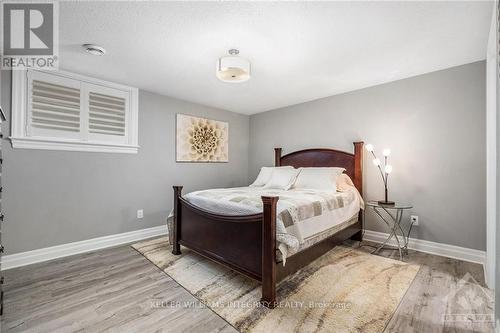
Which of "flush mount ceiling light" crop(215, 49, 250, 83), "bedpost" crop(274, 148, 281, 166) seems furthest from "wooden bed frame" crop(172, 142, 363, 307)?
"bedpost" crop(274, 148, 281, 166)

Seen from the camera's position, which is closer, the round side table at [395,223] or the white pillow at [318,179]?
the round side table at [395,223]

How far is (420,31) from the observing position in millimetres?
1932

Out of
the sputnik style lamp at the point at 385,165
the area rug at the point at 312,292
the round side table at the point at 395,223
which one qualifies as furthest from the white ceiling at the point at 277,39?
the area rug at the point at 312,292

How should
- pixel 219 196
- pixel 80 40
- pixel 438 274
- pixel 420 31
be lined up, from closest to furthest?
1. pixel 420 31
2. pixel 80 40
3. pixel 438 274
4. pixel 219 196

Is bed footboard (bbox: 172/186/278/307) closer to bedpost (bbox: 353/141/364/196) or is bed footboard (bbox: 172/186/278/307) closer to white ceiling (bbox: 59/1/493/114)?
white ceiling (bbox: 59/1/493/114)

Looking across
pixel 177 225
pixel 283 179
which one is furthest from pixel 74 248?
pixel 283 179

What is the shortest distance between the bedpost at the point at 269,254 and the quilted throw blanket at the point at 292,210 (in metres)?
0.07

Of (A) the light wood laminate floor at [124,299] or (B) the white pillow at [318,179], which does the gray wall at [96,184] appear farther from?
(B) the white pillow at [318,179]

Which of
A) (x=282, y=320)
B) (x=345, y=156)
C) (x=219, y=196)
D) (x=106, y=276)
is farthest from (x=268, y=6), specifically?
(x=106, y=276)

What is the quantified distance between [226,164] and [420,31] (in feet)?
11.3

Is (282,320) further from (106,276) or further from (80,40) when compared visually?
(80,40)

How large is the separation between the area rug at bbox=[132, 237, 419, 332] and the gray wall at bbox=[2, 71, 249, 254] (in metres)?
0.91

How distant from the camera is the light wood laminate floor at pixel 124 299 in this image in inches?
59.6

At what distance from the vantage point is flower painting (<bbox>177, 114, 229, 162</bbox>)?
3.83 meters
